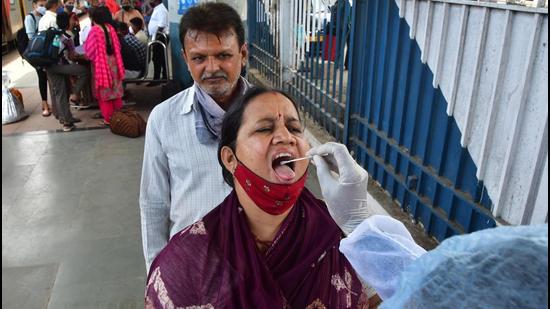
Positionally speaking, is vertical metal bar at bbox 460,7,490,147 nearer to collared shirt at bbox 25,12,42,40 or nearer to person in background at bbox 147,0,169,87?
Answer: person in background at bbox 147,0,169,87

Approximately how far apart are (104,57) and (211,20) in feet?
15.1

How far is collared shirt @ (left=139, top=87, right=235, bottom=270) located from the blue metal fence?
1.60m

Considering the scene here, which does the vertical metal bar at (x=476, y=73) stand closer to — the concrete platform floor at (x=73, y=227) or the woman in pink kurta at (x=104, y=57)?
the concrete platform floor at (x=73, y=227)

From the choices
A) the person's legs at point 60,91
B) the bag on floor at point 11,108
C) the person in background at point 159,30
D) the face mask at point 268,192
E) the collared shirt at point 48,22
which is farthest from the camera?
the person in background at point 159,30

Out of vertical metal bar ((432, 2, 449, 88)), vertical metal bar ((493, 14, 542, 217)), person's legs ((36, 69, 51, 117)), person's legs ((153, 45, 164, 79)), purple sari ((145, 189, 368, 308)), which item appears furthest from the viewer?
person's legs ((153, 45, 164, 79))

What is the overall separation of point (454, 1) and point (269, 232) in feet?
6.29

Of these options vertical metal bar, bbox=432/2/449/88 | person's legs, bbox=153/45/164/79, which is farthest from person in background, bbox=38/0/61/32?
vertical metal bar, bbox=432/2/449/88

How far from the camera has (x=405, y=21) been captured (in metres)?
3.08

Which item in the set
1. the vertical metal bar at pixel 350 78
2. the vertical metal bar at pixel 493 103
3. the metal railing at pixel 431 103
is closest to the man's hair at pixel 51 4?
the metal railing at pixel 431 103

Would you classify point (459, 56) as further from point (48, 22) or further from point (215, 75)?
point (48, 22)

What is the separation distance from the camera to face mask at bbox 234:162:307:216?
1.38 meters

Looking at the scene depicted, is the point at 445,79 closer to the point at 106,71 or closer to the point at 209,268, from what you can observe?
the point at 209,268

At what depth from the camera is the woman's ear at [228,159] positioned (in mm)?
1482

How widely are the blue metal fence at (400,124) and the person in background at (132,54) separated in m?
3.32
